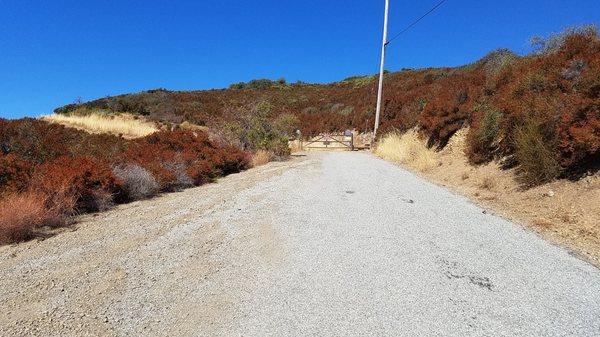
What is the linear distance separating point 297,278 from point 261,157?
44.3 feet

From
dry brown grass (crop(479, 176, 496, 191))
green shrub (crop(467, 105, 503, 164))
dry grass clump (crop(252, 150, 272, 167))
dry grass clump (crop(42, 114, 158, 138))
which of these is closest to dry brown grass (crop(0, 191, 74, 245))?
dry brown grass (crop(479, 176, 496, 191))

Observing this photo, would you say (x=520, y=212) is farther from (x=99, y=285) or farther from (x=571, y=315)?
(x=99, y=285)

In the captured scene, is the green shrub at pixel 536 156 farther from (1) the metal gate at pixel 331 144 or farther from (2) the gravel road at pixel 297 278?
(1) the metal gate at pixel 331 144

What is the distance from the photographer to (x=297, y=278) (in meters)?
4.27

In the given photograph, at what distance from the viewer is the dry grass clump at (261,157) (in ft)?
56.2

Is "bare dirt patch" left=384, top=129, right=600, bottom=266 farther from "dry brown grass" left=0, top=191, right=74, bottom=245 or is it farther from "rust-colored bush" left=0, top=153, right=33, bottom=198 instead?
"rust-colored bush" left=0, top=153, right=33, bottom=198

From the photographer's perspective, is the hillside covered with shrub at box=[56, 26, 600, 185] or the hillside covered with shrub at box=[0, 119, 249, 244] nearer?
the hillside covered with shrub at box=[0, 119, 249, 244]

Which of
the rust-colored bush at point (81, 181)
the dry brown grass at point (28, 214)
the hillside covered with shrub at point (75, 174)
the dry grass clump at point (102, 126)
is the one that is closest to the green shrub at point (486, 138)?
the hillside covered with shrub at point (75, 174)

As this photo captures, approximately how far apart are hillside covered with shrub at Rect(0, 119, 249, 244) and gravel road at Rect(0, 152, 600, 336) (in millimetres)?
737

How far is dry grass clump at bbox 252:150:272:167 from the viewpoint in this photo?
1714cm

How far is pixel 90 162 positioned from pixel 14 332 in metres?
5.78

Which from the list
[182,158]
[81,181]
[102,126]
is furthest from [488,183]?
[102,126]

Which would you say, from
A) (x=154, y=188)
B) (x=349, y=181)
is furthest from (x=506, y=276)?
(x=154, y=188)

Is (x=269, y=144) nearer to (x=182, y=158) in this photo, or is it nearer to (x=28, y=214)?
(x=182, y=158)
